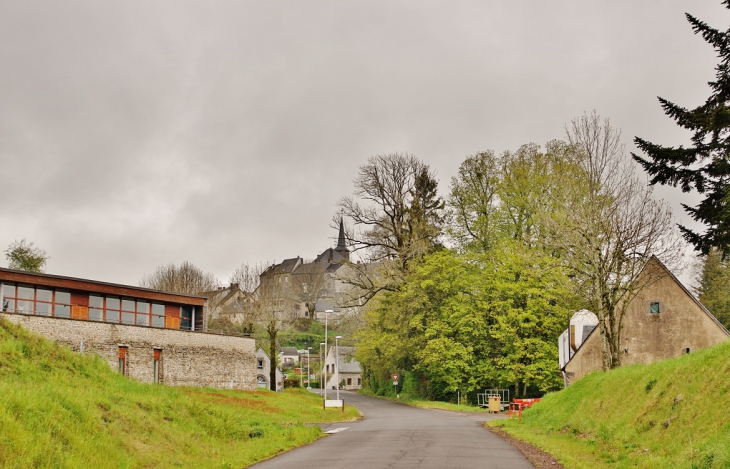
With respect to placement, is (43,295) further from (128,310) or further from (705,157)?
(705,157)

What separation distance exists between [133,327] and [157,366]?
3.22 m

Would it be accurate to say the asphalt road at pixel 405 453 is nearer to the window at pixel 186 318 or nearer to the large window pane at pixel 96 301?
the large window pane at pixel 96 301

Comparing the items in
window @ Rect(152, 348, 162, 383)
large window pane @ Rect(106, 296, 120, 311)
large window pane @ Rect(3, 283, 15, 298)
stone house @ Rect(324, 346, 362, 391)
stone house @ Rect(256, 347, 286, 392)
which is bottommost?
stone house @ Rect(324, 346, 362, 391)

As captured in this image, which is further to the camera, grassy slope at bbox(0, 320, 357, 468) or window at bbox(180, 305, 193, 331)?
window at bbox(180, 305, 193, 331)

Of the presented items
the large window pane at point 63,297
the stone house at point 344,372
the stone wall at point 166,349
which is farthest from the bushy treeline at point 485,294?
the stone house at point 344,372

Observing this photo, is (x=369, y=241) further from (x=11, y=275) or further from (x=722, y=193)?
(x=722, y=193)

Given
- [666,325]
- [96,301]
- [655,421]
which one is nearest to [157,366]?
[96,301]

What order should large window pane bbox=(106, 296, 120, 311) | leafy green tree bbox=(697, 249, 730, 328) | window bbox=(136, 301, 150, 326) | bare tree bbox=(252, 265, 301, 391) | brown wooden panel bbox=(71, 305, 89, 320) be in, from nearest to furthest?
1. brown wooden panel bbox=(71, 305, 89, 320)
2. large window pane bbox=(106, 296, 120, 311)
3. window bbox=(136, 301, 150, 326)
4. leafy green tree bbox=(697, 249, 730, 328)
5. bare tree bbox=(252, 265, 301, 391)

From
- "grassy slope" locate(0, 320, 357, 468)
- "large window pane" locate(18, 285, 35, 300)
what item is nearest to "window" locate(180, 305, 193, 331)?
"large window pane" locate(18, 285, 35, 300)

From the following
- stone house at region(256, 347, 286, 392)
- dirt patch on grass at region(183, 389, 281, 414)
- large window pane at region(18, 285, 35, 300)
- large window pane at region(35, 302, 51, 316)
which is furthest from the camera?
stone house at region(256, 347, 286, 392)

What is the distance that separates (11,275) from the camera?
133ft

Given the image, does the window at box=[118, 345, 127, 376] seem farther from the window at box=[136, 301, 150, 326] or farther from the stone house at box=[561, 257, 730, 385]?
the stone house at box=[561, 257, 730, 385]

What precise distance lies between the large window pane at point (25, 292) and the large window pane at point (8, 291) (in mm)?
402

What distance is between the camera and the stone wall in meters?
40.3
